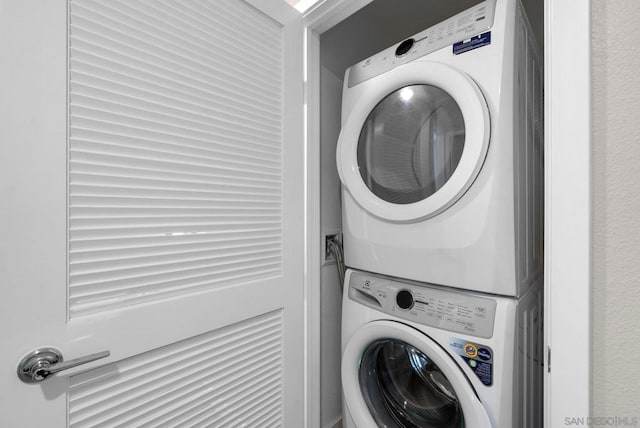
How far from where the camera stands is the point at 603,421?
2.12 feet

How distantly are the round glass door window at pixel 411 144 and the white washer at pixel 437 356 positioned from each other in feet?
1.19

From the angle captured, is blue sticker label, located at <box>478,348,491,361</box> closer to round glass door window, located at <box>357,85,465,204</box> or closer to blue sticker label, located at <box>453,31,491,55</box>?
round glass door window, located at <box>357,85,465,204</box>

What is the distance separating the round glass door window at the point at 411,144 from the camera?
0.97 metres

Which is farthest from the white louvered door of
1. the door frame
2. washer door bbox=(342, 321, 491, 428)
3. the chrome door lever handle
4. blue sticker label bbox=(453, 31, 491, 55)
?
the door frame

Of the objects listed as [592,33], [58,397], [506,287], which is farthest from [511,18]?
[58,397]

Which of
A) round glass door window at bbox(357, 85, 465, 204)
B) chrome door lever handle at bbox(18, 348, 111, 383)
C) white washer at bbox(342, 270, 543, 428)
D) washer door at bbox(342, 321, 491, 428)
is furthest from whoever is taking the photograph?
washer door at bbox(342, 321, 491, 428)

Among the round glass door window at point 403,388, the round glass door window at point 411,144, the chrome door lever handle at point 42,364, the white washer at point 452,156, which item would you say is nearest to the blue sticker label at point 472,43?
the white washer at point 452,156

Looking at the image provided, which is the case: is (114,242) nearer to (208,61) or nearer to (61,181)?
(61,181)

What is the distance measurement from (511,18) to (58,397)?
1542 mm

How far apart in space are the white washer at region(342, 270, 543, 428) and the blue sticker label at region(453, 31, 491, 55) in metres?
0.78

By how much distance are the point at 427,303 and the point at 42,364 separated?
3.42 feet

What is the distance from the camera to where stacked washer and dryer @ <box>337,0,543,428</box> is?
2.80 ft

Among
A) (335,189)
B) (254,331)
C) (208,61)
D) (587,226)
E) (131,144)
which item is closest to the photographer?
(587,226)

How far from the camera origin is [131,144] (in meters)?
0.78
